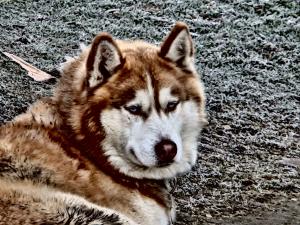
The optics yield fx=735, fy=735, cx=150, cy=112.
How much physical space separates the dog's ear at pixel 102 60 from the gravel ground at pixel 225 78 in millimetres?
1507

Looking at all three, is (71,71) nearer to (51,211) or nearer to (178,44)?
(178,44)

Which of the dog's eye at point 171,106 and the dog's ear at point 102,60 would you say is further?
the dog's eye at point 171,106

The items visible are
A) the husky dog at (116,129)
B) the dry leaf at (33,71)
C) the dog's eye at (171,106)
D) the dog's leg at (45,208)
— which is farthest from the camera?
the dry leaf at (33,71)

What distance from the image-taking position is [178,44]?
5.82m

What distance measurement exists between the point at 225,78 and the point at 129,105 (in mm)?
4395

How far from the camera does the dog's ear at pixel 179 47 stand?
576 centimetres

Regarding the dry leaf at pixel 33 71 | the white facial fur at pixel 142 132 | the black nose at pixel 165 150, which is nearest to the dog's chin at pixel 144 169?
the white facial fur at pixel 142 132

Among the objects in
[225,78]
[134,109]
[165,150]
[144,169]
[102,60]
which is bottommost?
[225,78]

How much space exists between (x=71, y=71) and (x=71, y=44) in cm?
455

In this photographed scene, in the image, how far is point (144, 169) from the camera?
571 centimetres

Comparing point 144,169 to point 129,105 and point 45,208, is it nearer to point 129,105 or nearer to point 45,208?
point 129,105

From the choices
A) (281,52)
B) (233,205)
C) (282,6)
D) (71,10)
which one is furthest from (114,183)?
(282,6)

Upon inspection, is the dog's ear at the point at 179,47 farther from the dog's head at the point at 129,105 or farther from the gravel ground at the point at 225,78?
the gravel ground at the point at 225,78

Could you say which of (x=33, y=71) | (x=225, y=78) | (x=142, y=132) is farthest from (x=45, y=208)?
(x=225, y=78)
